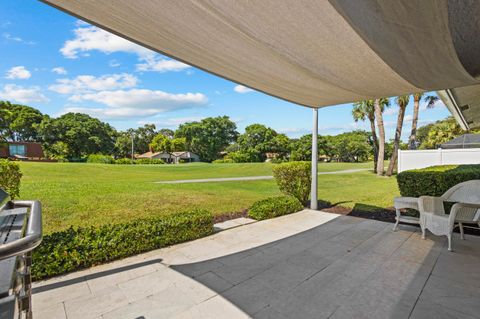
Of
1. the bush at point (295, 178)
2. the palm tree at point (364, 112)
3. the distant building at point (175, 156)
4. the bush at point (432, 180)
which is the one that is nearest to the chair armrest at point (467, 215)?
the bush at point (432, 180)

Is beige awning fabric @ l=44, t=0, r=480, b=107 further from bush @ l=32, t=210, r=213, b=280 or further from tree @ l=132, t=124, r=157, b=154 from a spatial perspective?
tree @ l=132, t=124, r=157, b=154

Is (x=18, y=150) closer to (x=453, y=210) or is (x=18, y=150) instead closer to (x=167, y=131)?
(x=167, y=131)

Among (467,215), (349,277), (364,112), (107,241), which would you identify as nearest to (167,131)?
(364,112)

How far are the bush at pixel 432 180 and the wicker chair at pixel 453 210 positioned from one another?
1.80 ft

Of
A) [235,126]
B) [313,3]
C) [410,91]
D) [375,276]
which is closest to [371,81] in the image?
[410,91]

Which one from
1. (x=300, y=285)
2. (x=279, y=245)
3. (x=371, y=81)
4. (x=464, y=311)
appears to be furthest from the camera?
(x=279, y=245)

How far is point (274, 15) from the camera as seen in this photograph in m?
1.81

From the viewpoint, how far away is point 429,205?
384cm

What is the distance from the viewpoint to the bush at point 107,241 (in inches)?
106

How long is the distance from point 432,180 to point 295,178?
9.18 feet

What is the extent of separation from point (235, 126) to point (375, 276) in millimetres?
46927

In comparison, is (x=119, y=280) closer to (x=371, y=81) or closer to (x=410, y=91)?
(x=371, y=81)

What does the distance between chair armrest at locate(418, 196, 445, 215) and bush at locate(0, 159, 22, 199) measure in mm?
6399

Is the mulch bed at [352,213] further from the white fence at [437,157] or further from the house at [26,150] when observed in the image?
the house at [26,150]
